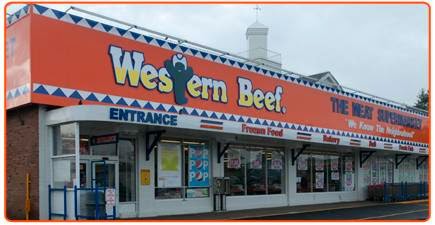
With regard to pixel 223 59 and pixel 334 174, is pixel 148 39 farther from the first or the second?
pixel 334 174

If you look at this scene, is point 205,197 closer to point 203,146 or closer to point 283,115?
point 203,146

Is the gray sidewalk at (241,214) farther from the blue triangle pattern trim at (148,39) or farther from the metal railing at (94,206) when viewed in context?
the blue triangle pattern trim at (148,39)

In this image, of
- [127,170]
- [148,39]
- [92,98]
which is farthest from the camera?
[148,39]

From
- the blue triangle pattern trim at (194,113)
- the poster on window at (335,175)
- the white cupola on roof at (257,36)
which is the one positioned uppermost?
the white cupola on roof at (257,36)

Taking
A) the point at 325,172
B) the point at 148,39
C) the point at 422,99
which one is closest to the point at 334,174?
the point at 325,172

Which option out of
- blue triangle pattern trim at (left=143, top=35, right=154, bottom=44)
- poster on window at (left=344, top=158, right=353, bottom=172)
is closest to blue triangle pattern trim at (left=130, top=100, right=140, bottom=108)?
blue triangle pattern trim at (left=143, top=35, right=154, bottom=44)

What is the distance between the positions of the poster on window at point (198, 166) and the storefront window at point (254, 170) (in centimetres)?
110

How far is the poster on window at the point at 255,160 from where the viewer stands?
68.4 feet

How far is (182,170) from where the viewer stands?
58.8 feet

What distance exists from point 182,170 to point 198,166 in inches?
30.4

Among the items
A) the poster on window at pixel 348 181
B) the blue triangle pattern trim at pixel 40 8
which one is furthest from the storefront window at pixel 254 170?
the blue triangle pattern trim at pixel 40 8

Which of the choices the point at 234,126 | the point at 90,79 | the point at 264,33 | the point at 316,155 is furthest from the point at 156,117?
the point at 264,33

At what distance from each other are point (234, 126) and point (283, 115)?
464 centimetres

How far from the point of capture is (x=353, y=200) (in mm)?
26875
